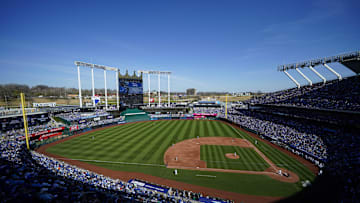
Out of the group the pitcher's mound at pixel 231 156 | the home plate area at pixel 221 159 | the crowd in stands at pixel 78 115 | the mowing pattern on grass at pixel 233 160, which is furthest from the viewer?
the crowd in stands at pixel 78 115

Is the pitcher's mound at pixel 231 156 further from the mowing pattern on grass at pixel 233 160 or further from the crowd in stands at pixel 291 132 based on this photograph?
the crowd in stands at pixel 291 132

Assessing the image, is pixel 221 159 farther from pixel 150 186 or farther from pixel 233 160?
pixel 150 186

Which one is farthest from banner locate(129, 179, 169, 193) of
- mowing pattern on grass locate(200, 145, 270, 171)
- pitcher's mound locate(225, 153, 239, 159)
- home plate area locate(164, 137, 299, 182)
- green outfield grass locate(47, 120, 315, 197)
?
pitcher's mound locate(225, 153, 239, 159)

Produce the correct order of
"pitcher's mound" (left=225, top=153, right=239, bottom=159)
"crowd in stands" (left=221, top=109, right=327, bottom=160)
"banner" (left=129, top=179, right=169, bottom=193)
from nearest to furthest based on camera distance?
"banner" (left=129, top=179, right=169, bottom=193)
"crowd in stands" (left=221, top=109, right=327, bottom=160)
"pitcher's mound" (left=225, top=153, right=239, bottom=159)

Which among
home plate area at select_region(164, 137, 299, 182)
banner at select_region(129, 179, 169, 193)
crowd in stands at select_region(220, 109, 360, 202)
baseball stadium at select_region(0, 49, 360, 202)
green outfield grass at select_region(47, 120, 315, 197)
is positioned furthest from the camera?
home plate area at select_region(164, 137, 299, 182)

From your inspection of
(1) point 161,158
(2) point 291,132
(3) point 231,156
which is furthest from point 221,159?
(2) point 291,132

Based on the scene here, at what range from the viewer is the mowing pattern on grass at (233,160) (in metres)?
19.3

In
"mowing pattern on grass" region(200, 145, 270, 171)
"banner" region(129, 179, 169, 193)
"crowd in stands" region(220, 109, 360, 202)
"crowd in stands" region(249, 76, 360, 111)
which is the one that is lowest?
"mowing pattern on grass" region(200, 145, 270, 171)

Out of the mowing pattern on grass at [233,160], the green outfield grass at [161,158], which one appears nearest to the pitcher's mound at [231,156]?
the mowing pattern on grass at [233,160]

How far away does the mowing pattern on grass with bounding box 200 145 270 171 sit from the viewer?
1933 cm

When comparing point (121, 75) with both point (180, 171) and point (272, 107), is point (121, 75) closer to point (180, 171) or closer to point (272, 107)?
point (180, 171)

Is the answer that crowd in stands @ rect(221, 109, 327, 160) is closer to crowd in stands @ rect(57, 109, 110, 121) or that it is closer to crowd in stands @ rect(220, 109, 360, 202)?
crowd in stands @ rect(220, 109, 360, 202)

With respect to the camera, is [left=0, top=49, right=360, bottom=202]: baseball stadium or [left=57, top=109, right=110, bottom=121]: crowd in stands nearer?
[left=0, top=49, right=360, bottom=202]: baseball stadium

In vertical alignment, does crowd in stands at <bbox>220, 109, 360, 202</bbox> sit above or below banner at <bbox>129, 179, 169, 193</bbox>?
above
